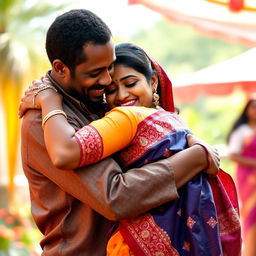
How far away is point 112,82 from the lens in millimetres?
2979

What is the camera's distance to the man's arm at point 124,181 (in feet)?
8.87

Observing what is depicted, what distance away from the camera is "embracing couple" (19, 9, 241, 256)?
272cm

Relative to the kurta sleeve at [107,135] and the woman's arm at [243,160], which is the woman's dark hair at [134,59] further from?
the woman's arm at [243,160]

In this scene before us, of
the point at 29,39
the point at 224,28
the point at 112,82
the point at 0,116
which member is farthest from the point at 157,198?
the point at 0,116

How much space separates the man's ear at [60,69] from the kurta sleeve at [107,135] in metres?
0.26

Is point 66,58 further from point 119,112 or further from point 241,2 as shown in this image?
point 241,2

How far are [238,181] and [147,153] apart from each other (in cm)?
510

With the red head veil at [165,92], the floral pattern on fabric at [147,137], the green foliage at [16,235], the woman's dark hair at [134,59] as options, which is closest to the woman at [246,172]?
the green foliage at [16,235]

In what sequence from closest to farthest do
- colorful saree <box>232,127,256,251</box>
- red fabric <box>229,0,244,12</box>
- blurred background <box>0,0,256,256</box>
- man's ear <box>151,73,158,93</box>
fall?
man's ear <box>151,73,158,93</box>
red fabric <box>229,0,244,12</box>
blurred background <box>0,0,256,256</box>
colorful saree <box>232,127,256,251</box>

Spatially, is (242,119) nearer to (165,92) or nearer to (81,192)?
(165,92)

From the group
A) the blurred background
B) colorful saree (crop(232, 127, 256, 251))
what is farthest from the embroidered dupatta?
colorful saree (crop(232, 127, 256, 251))

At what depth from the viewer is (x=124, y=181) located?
8.91 feet

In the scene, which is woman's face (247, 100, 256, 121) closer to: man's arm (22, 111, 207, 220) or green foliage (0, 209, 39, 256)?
green foliage (0, 209, 39, 256)

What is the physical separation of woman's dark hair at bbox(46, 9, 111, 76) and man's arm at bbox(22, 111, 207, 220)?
314 mm
